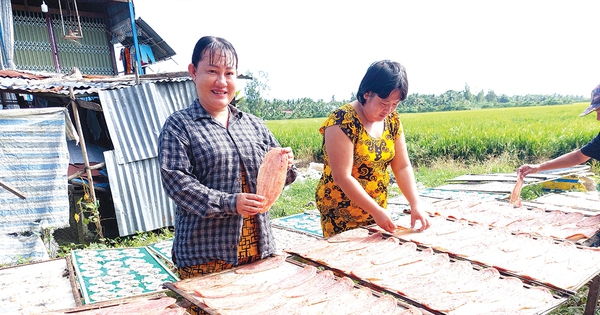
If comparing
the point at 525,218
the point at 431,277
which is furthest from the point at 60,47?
A: the point at 431,277

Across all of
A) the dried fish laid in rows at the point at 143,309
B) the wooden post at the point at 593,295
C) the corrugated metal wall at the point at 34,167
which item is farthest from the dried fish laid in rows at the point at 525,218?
the corrugated metal wall at the point at 34,167

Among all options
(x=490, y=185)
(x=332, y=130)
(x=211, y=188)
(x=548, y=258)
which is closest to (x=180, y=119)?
(x=211, y=188)

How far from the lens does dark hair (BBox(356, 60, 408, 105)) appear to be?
7.49 ft

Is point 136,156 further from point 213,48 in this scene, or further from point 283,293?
point 283,293

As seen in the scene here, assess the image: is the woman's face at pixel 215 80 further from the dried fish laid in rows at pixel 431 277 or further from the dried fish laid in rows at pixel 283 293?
the dried fish laid in rows at pixel 431 277

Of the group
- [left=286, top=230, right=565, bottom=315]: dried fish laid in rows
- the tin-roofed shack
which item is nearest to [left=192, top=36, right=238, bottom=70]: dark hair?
[left=286, top=230, right=565, bottom=315]: dried fish laid in rows

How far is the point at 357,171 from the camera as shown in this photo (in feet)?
8.47

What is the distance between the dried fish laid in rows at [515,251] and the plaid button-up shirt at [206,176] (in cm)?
109

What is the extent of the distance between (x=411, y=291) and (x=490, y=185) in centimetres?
748

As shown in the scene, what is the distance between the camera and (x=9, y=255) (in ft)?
19.4

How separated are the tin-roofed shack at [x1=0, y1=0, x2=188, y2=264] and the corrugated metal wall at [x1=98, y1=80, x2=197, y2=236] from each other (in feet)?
0.05

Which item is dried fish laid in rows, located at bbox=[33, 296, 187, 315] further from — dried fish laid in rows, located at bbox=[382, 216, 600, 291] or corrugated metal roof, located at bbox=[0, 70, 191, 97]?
corrugated metal roof, located at bbox=[0, 70, 191, 97]

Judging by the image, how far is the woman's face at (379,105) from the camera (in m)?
2.35

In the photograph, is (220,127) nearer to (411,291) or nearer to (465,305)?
(411,291)
